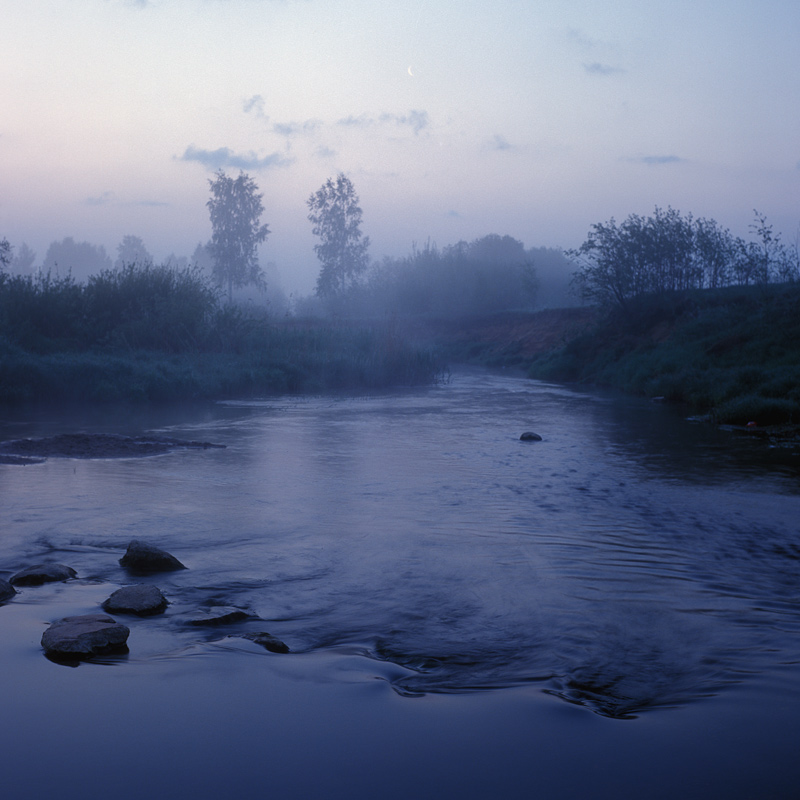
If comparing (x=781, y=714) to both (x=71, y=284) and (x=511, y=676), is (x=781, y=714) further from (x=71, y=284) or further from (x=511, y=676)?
(x=71, y=284)

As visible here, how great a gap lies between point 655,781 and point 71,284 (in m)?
25.7

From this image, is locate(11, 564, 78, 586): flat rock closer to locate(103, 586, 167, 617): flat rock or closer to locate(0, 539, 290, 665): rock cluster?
locate(0, 539, 290, 665): rock cluster

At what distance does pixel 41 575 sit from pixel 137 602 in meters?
1.04

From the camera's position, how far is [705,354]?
2244cm

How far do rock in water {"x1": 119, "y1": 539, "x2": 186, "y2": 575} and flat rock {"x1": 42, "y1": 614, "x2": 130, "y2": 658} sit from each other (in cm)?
132

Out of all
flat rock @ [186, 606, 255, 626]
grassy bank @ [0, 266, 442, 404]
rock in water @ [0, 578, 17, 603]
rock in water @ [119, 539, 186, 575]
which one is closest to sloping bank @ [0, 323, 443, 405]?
grassy bank @ [0, 266, 442, 404]

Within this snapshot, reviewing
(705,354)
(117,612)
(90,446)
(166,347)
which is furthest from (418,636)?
(166,347)

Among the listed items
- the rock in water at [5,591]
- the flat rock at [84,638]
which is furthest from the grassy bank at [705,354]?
the rock in water at [5,591]

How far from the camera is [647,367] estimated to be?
2477 cm

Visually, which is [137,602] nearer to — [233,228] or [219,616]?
[219,616]

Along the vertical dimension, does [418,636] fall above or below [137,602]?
below

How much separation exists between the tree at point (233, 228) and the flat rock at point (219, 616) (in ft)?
180

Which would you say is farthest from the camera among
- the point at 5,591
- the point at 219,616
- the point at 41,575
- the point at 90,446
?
the point at 90,446

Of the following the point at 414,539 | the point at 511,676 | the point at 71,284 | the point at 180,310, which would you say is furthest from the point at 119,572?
the point at 71,284
